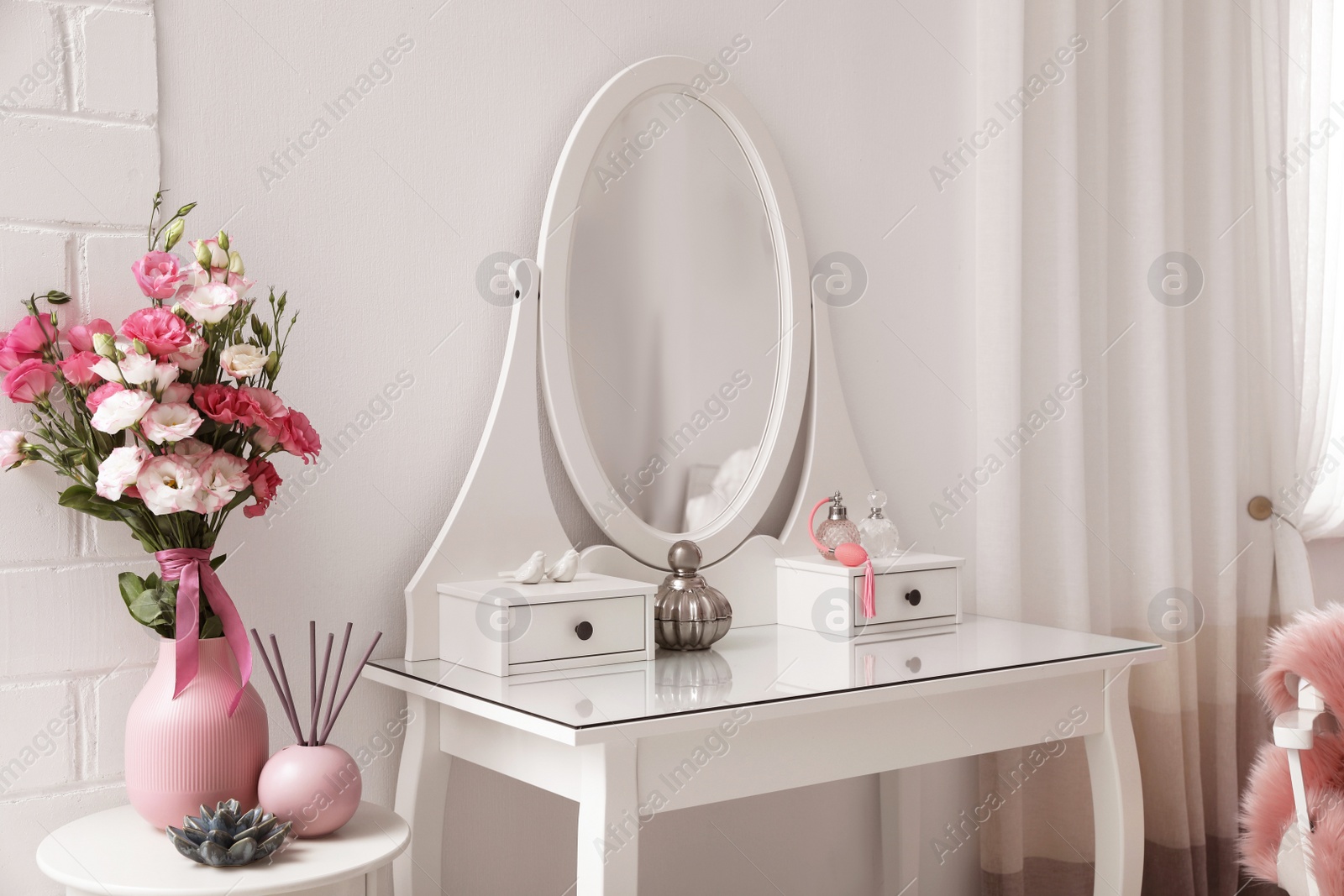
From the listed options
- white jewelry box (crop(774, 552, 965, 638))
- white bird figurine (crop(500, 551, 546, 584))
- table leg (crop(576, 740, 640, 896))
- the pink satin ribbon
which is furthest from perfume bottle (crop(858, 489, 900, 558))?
the pink satin ribbon

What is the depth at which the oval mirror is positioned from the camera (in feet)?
6.04

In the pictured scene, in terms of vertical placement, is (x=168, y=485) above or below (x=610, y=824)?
above

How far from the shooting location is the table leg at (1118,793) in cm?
185

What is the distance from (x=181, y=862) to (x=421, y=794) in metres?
0.43

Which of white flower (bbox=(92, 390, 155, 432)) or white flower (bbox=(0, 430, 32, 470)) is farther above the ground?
white flower (bbox=(92, 390, 155, 432))

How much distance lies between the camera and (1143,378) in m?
2.50

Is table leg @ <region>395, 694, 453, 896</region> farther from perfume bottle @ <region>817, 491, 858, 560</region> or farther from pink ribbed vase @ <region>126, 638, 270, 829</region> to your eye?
perfume bottle @ <region>817, 491, 858, 560</region>

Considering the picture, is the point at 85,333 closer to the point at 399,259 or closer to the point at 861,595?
the point at 399,259

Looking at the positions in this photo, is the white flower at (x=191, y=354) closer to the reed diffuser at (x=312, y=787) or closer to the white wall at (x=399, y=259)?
the white wall at (x=399, y=259)

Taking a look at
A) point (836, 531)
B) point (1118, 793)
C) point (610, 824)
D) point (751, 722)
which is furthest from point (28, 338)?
point (1118, 793)

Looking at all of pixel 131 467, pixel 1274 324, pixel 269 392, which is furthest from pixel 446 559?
pixel 1274 324

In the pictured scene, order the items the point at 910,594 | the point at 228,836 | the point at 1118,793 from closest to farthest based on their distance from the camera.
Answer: the point at 228,836 < the point at 1118,793 < the point at 910,594

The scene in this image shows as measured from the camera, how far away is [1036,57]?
239 cm

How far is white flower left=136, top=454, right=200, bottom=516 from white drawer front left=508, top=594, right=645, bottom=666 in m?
0.45
